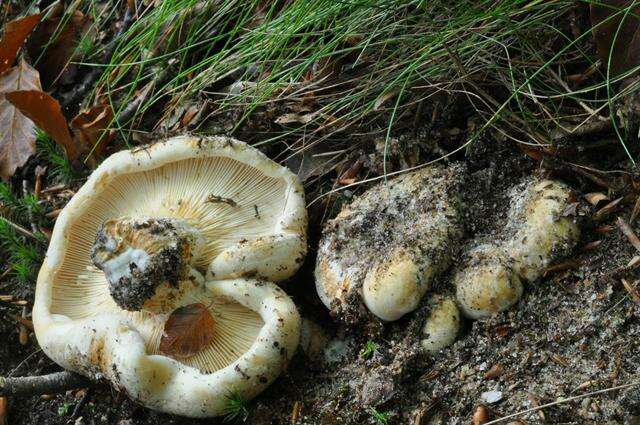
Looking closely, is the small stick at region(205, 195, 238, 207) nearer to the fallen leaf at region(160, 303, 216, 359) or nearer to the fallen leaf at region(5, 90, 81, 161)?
the fallen leaf at region(160, 303, 216, 359)

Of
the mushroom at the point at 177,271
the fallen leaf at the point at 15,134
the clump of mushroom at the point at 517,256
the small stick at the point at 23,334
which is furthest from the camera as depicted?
the fallen leaf at the point at 15,134

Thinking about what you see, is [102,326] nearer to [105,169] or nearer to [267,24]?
[105,169]

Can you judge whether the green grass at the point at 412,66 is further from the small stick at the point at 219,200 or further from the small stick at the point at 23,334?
the small stick at the point at 23,334

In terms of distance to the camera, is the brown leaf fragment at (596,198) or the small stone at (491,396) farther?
the brown leaf fragment at (596,198)

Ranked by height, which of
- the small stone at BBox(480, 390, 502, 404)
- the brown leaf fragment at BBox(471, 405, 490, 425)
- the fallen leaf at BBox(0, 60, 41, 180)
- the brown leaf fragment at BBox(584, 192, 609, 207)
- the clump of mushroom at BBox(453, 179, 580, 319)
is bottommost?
the small stone at BBox(480, 390, 502, 404)

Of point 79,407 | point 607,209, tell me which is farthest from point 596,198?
point 79,407

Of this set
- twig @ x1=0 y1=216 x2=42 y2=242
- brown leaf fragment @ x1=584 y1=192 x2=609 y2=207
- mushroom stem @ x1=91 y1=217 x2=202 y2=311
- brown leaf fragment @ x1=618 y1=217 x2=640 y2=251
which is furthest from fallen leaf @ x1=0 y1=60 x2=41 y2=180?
brown leaf fragment @ x1=618 y1=217 x2=640 y2=251

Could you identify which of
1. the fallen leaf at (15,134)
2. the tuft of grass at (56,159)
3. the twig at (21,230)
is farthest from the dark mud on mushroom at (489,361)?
the fallen leaf at (15,134)
